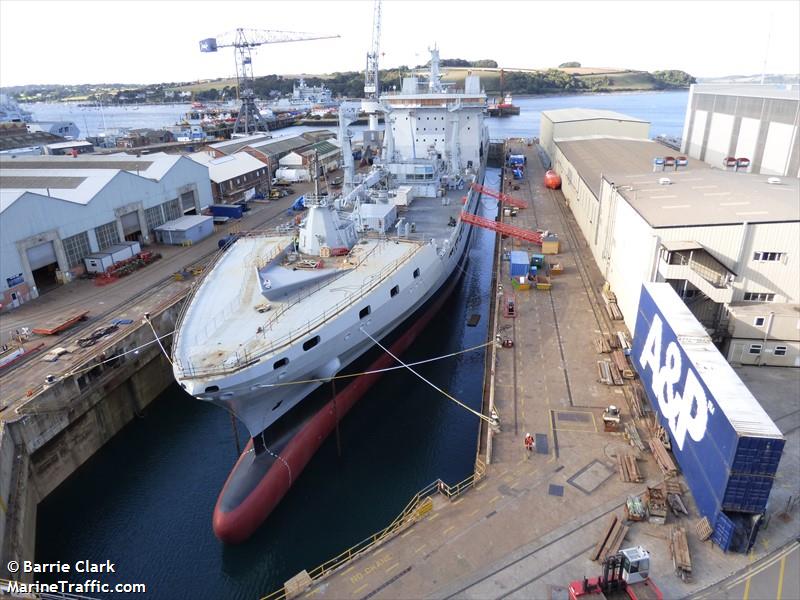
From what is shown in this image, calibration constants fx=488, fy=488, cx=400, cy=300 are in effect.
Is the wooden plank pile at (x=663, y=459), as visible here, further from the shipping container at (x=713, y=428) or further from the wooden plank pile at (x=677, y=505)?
the wooden plank pile at (x=677, y=505)

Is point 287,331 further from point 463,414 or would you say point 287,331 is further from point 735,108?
point 735,108

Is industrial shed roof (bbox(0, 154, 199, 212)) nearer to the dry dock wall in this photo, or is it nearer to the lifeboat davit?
the dry dock wall

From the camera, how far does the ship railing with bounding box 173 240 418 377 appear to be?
17.2m

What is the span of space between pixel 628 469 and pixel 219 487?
15710 mm

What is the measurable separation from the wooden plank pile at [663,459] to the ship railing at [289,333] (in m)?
12.5

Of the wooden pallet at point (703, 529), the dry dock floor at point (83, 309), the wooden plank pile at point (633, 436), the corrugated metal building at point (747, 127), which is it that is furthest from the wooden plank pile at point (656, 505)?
the corrugated metal building at point (747, 127)

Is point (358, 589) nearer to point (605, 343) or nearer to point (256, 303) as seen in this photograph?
point (256, 303)

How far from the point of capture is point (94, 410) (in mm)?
22469

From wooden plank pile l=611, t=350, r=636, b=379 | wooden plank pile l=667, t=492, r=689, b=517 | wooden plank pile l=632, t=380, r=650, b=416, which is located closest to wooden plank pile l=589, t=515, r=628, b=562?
wooden plank pile l=667, t=492, r=689, b=517

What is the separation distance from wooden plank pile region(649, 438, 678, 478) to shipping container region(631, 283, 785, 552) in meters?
0.31

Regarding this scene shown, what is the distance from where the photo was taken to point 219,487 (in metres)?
20.2

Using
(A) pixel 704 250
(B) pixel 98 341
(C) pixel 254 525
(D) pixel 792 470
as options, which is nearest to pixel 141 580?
(C) pixel 254 525

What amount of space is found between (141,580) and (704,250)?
2626 centimetres

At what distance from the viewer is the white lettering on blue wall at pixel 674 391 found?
1430cm
